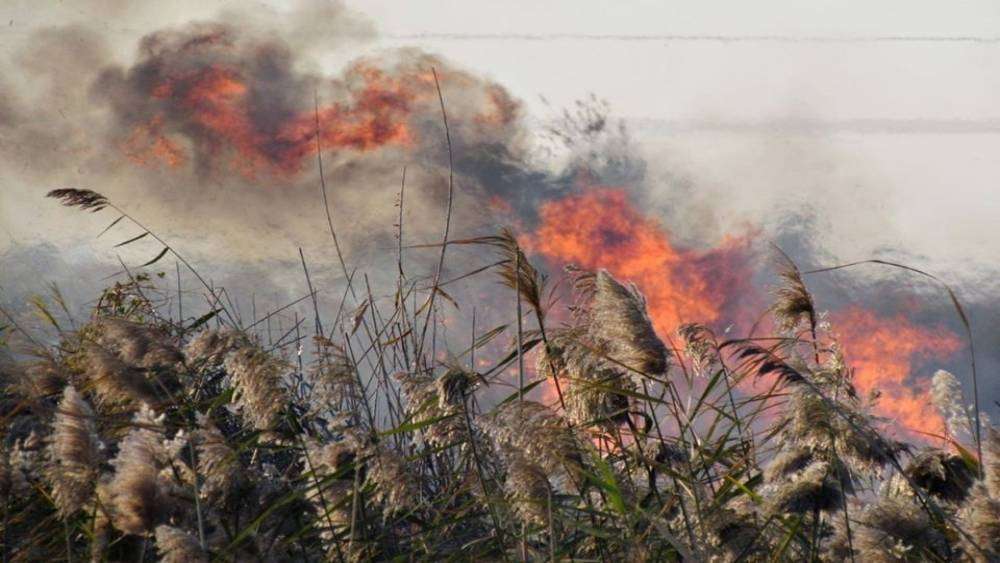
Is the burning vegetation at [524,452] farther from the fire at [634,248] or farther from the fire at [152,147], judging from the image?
the fire at [152,147]

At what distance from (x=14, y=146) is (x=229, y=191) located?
9.82 ft

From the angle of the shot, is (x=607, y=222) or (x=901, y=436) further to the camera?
(x=607, y=222)

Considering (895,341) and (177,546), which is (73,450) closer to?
(177,546)

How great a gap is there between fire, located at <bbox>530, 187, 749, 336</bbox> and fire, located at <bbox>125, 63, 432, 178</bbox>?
8.66ft

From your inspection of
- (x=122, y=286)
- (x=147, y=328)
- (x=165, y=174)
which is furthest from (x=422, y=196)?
(x=147, y=328)

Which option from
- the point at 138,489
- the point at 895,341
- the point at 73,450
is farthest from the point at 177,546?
the point at 895,341

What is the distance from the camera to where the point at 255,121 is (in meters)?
16.2

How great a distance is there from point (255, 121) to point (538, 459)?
47.8 ft

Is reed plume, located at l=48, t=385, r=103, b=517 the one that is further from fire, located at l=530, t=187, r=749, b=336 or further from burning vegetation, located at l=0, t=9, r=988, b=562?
fire, located at l=530, t=187, r=749, b=336

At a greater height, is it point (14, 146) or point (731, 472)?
point (14, 146)

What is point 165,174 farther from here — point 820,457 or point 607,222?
point 820,457

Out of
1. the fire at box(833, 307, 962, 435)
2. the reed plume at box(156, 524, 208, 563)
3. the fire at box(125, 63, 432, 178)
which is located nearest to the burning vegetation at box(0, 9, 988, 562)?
the reed plume at box(156, 524, 208, 563)

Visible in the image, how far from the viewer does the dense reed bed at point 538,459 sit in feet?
7.55

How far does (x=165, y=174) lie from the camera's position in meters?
15.6
